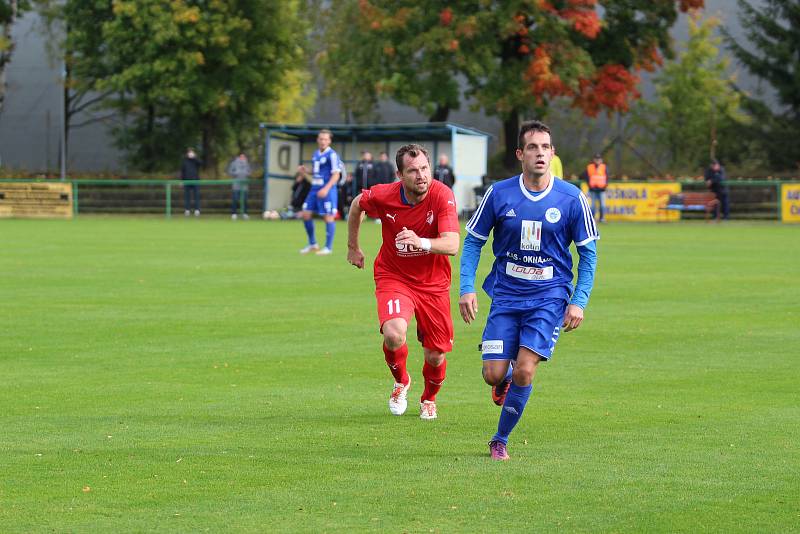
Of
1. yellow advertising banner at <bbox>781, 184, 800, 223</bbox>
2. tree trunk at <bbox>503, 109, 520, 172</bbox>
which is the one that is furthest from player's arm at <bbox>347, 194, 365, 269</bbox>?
tree trunk at <bbox>503, 109, 520, 172</bbox>

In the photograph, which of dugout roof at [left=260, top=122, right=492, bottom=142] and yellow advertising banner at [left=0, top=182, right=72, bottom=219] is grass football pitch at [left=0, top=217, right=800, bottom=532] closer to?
dugout roof at [left=260, top=122, right=492, bottom=142]

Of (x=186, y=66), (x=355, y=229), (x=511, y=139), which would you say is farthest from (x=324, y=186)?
(x=186, y=66)

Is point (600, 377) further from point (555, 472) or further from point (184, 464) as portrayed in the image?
point (184, 464)

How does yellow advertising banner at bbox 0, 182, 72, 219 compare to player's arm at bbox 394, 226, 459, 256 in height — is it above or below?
below

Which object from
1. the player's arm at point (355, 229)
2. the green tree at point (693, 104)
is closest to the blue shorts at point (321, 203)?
the player's arm at point (355, 229)

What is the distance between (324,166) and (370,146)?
897 inches

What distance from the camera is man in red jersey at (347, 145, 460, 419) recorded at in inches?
368

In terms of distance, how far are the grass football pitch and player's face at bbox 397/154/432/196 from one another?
1.56 meters

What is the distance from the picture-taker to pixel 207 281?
20359mm

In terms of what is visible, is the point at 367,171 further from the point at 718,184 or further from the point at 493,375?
the point at 493,375

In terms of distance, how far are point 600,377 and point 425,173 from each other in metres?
2.85

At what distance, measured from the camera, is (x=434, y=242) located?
9.20 m

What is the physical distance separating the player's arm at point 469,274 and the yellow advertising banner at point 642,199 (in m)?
36.4

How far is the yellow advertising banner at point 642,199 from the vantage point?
44.4 metres
